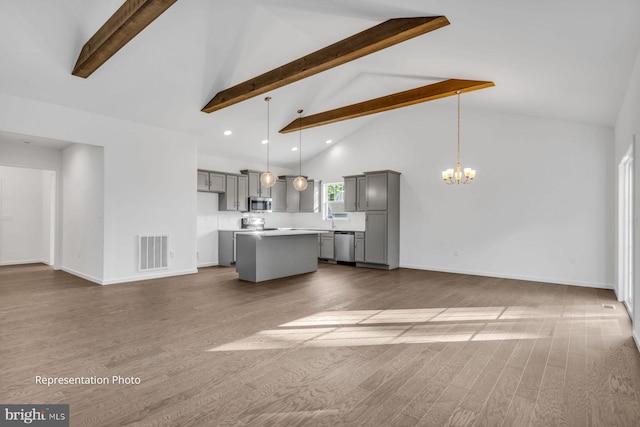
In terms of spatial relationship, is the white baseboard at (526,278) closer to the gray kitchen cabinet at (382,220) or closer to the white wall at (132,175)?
the gray kitchen cabinet at (382,220)

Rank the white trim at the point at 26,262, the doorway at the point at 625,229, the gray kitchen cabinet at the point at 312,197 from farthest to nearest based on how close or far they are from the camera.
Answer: the gray kitchen cabinet at the point at 312,197
the white trim at the point at 26,262
the doorway at the point at 625,229

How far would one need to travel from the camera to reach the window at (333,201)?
9.00 metres

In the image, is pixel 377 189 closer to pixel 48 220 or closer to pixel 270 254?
pixel 270 254

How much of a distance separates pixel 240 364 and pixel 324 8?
3859 millimetres

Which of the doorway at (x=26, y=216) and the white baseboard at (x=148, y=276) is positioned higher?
the doorway at (x=26, y=216)

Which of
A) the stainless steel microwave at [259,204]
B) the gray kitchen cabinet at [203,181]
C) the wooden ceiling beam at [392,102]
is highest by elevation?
the wooden ceiling beam at [392,102]

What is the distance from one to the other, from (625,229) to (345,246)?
5.13 m

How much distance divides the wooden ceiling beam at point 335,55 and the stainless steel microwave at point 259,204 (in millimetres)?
2842

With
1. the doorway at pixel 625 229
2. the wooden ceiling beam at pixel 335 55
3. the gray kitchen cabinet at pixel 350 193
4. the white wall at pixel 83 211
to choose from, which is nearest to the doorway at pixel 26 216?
the white wall at pixel 83 211

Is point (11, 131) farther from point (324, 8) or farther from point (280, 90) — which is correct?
point (324, 8)

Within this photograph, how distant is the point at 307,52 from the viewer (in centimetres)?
502

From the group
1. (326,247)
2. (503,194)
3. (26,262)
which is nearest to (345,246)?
(326,247)

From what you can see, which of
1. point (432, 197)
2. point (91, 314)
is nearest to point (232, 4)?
point (91, 314)

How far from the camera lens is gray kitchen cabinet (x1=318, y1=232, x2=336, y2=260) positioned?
8453mm
